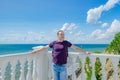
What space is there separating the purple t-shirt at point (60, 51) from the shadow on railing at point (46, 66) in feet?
0.54

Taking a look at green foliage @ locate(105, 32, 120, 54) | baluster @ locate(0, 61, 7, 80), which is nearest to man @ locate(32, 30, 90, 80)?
baluster @ locate(0, 61, 7, 80)

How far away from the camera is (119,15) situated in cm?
3834

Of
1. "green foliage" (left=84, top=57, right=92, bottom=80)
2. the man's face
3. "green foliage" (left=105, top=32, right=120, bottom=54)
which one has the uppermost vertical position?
the man's face

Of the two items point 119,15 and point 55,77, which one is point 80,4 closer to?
point 119,15

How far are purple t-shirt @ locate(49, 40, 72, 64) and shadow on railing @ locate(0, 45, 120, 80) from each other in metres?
0.16

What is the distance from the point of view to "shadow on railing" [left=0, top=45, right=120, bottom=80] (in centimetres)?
426

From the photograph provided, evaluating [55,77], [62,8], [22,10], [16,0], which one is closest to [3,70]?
[55,77]

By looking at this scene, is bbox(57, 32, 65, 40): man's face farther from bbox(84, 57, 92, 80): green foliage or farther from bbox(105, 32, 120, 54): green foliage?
bbox(105, 32, 120, 54): green foliage

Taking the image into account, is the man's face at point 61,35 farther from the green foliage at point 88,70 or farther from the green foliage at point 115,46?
the green foliage at point 115,46

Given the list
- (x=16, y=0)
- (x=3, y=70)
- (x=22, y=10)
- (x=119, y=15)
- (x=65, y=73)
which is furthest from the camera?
(x=22, y=10)

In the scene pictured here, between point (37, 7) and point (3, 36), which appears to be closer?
point (37, 7)

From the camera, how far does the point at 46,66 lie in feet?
17.0

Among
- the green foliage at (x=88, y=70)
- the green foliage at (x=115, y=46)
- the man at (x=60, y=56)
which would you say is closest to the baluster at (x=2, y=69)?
the man at (x=60, y=56)

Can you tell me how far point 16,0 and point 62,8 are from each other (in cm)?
717
